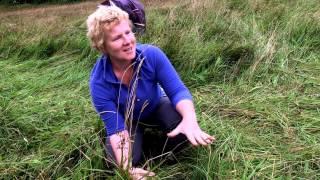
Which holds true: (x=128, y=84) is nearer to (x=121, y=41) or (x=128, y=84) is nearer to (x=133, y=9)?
(x=121, y=41)

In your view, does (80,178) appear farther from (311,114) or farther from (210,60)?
(210,60)

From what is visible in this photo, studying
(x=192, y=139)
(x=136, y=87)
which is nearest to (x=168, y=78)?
(x=136, y=87)

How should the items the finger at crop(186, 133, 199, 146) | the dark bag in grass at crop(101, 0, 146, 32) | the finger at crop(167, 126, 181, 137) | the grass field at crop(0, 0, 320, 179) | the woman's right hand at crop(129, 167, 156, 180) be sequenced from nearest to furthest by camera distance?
the woman's right hand at crop(129, 167, 156, 180)
the finger at crop(186, 133, 199, 146)
the finger at crop(167, 126, 181, 137)
the grass field at crop(0, 0, 320, 179)
the dark bag in grass at crop(101, 0, 146, 32)

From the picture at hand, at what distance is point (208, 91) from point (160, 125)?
3.25ft

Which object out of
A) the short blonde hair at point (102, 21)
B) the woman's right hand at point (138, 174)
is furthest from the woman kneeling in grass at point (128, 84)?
the woman's right hand at point (138, 174)

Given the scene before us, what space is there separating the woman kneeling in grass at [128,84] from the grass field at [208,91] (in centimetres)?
17

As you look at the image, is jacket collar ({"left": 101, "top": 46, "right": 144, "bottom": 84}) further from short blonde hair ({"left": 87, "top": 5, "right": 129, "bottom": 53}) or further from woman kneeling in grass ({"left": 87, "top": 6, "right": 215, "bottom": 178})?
short blonde hair ({"left": 87, "top": 5, "right": 129, "bottom": 53})

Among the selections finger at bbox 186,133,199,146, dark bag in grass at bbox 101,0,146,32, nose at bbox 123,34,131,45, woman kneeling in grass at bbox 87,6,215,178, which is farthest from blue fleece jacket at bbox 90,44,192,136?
dark bag in grass at bbox 101,0,146,32

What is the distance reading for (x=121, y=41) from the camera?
2545 millimetres

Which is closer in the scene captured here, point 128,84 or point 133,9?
point 128,84

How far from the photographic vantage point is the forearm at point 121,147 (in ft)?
7.39

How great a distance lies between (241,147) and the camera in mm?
2689

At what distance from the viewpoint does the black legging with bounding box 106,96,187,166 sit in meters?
2.62

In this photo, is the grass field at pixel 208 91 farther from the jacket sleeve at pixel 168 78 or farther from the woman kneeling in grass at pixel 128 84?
the jacket sleeve at pixel 168 78
